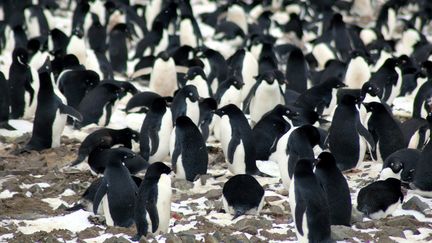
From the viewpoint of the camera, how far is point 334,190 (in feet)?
23.9

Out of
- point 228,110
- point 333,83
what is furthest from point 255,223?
point 333,83

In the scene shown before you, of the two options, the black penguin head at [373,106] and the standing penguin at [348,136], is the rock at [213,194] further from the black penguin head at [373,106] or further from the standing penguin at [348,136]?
the black penguin head at [373,106]

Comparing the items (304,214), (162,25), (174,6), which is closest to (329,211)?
(304,214)

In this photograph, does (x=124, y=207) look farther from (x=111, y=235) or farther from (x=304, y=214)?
(x=304, y=214)

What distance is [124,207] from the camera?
747 cm

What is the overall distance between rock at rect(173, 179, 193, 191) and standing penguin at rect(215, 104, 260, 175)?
1.93 ft

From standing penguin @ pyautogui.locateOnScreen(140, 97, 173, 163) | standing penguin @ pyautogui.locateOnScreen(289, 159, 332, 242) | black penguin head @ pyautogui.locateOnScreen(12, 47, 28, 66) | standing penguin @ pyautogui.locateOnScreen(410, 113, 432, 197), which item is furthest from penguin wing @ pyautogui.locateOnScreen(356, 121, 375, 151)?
black penguin head @ pyautogui.locateOnScreen(12, 47, 28, 66)

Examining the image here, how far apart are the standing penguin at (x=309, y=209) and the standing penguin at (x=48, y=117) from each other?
13.2 ft

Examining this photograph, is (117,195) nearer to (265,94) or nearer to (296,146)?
(296,146)

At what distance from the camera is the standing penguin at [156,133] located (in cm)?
956

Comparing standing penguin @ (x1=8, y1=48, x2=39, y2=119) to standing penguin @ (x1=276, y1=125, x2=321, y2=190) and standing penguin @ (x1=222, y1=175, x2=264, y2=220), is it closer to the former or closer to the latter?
standing penguin @ (x1=276, y1=125, x2=321, y2=190)

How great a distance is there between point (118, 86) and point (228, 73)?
2.70 m

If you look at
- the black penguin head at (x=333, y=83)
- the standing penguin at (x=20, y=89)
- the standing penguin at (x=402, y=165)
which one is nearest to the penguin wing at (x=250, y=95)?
the black penguin head at (x=333, y=83)

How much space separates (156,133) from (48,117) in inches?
54.7
